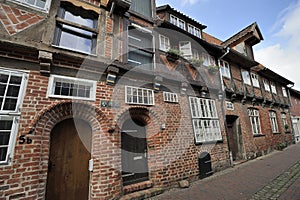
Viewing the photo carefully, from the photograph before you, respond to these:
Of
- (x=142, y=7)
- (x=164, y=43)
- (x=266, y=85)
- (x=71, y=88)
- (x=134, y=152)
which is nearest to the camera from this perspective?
(x=71, y=88)

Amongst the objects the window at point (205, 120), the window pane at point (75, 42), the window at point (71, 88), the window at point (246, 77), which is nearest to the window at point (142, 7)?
the window pane at point (75, 42)

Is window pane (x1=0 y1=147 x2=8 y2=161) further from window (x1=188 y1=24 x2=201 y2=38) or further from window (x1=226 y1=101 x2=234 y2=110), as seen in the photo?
window (x1=188 y1=24 x2=201 y2=38)

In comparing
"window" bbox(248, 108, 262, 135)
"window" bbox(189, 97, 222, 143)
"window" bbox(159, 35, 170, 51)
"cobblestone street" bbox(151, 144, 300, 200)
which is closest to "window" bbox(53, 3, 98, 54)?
"window" bbox(159, 35, 170, 51)

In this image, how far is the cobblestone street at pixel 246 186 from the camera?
13.2 ft

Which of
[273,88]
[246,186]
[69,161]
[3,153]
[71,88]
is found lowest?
[246,186]

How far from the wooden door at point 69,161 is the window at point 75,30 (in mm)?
2273

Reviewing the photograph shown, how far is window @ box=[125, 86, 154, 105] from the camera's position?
4727 mm

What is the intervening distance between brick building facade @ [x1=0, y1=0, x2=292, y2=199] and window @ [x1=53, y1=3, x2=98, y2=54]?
30 mm

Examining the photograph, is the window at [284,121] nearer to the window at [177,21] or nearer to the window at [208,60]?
Answer: the window at [208,60]

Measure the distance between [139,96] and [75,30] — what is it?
291 cm

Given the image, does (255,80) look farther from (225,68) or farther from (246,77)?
(225,68)

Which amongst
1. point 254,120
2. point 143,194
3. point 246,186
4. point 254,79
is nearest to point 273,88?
point 254,79

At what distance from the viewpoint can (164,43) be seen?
21.8 feet

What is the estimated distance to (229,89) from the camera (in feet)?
27.3
